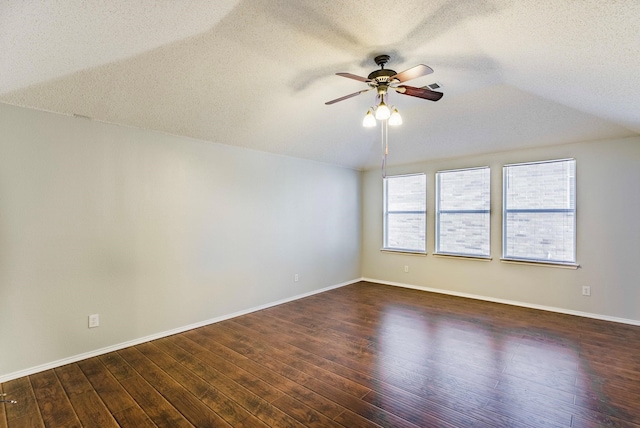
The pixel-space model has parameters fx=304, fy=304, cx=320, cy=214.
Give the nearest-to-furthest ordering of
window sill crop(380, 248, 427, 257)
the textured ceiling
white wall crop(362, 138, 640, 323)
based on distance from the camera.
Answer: the textured ceiling
white wall crop(362, 138, 640, 323)
window sill crop(380, 248, 427, 257)

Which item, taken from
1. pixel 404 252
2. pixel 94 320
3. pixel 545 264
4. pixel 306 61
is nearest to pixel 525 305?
pixel 545 264

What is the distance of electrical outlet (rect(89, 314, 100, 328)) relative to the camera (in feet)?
9.79

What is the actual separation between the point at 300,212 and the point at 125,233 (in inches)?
102

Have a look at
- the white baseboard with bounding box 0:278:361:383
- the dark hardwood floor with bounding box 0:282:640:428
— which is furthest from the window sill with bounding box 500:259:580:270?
the white baseboard with bounding box 0:278:361:383

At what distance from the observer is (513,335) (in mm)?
3438

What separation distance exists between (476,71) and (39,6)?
131 inches

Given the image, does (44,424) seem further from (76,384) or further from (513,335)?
(513,335)

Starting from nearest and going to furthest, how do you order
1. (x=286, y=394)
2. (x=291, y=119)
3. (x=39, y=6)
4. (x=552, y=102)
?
1. (x=39, y=6)
2. (x=286, y=394)
3. (x=552, y=102)
4. (x=291, y=119)

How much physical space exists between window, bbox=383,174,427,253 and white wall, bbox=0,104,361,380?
2054 millimetres

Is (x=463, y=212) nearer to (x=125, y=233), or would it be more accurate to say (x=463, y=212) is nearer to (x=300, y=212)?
(x=300, y=212)

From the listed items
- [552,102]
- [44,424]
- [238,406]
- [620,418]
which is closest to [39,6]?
[44,424]

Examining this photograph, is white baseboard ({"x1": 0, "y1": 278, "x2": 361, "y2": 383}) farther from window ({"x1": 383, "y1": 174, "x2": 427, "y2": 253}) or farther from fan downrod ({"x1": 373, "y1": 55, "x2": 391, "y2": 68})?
fan downrod ({"x1": 373, "y1": 55, "x2": 391, "y2": 68})

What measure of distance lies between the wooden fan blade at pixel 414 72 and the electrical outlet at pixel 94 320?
3551 millimetres

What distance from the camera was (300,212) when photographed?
5113mm
